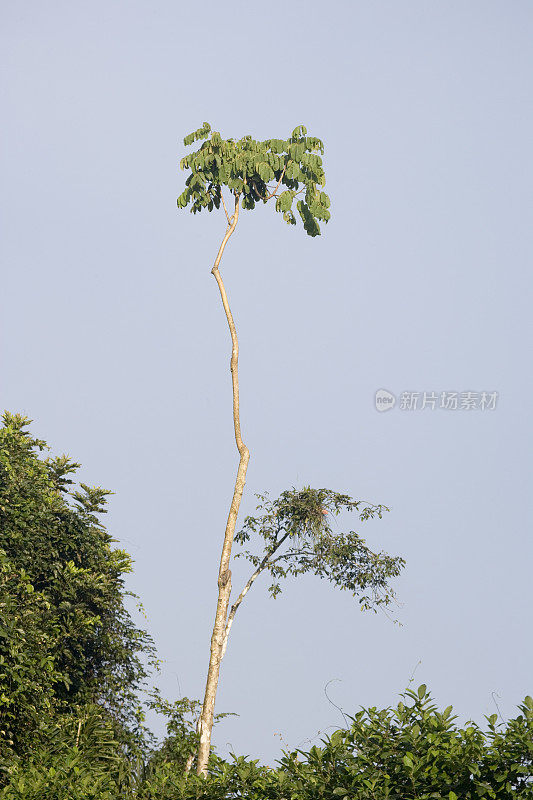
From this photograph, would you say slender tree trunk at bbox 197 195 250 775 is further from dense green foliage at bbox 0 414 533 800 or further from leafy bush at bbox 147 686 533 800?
leafy bush at bbox 147 686 533 800

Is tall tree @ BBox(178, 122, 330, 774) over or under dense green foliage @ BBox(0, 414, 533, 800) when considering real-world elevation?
over

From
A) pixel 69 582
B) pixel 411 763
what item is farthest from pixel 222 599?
pixel 411 763

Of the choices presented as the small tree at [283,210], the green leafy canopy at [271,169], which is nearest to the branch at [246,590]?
the small tree at [283,210]

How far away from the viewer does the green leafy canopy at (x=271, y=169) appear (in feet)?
50.2

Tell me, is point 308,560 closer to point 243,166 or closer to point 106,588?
point 106,588

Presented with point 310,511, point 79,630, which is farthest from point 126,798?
point 310,511

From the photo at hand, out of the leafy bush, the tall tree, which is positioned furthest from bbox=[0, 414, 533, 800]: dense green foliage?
the tall tree

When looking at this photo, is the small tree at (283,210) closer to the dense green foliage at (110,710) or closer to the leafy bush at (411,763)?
the dense green foliage at (110,710)

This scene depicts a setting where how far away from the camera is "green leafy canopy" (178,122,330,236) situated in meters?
15.3

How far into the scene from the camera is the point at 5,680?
11391mm

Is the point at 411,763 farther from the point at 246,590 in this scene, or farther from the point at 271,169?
the point at 271,169

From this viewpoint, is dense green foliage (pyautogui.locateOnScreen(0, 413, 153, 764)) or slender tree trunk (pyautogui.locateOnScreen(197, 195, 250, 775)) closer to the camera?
slender tree trunk (pyautogui.locateOnScreen(197, 195, 250, 775))

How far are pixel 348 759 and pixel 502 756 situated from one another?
1.30 m

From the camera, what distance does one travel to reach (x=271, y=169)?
15273 mm
